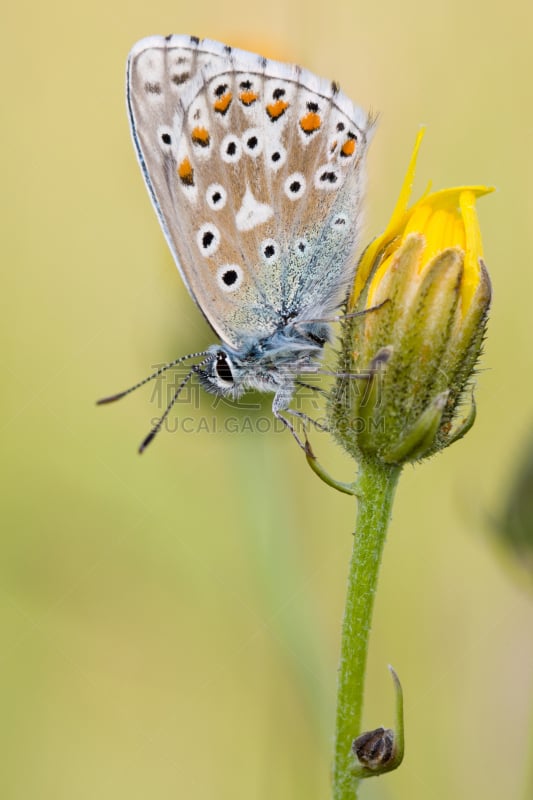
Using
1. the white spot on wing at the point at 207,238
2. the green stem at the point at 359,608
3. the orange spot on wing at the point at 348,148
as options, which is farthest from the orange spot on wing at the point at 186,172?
the green stem at the point at 359,608

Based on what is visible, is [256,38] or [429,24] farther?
[429,24]

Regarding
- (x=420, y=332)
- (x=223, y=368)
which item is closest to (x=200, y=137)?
(x=223, y=368)

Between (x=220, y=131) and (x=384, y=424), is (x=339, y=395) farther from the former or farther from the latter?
(x=220, y=131)

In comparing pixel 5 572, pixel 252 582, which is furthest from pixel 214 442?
pixel 5 572

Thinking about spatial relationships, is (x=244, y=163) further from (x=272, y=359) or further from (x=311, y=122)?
(x=272, y=359)

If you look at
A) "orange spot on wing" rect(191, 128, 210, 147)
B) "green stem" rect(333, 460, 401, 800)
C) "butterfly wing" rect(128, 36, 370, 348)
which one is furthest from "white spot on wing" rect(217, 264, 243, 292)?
"green stem" rect(333, 460, 401, 800)

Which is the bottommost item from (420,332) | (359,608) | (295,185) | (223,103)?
(359,608)

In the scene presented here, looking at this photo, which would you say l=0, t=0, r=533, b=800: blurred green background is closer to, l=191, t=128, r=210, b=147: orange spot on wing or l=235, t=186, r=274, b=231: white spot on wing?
l=235, t=186, r=274, b=231: white spot on wing
